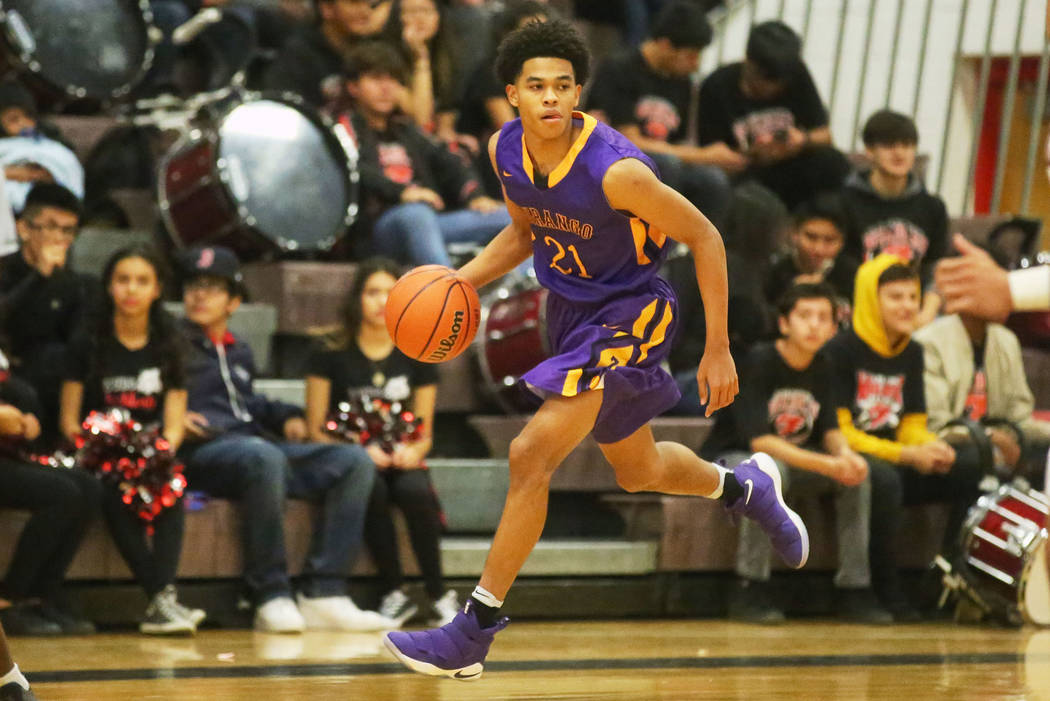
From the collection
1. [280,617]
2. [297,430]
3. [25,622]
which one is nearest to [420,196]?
[297,430]

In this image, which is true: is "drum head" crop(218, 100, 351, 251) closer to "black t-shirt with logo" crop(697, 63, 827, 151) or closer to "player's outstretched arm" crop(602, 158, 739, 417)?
"black t-shirt with logo" crop(697, 63, 827, 151)

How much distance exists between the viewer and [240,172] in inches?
273

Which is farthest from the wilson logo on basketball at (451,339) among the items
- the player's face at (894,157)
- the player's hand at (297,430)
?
the player's face at (894,157)

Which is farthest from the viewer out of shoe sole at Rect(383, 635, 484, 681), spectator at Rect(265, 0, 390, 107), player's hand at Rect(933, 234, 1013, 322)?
spectator at Rect(265, 0, 390, 107)

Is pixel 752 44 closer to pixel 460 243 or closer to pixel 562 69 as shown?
pixel 460 243

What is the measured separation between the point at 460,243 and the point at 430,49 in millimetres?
1306

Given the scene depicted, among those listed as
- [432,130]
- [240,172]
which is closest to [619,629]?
[240,172]

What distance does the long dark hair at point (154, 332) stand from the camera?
19.7ft

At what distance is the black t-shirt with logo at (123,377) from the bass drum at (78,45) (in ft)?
6.53

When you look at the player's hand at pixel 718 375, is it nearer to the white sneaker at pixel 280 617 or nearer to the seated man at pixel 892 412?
the white sneaker at pixel 280 617

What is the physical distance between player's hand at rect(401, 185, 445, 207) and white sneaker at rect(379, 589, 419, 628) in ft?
6.44

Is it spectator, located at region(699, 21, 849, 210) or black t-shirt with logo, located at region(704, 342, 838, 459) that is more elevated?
spectator, located at region(699, 21, 849, 210)

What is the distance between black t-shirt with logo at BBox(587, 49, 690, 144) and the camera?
8.12 meters

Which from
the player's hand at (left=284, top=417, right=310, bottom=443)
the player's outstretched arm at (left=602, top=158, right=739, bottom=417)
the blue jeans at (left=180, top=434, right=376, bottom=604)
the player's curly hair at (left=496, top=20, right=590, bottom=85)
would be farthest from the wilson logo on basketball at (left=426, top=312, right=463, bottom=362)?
the player's hand at (left=284, top=417, right=310, bottom=443)
